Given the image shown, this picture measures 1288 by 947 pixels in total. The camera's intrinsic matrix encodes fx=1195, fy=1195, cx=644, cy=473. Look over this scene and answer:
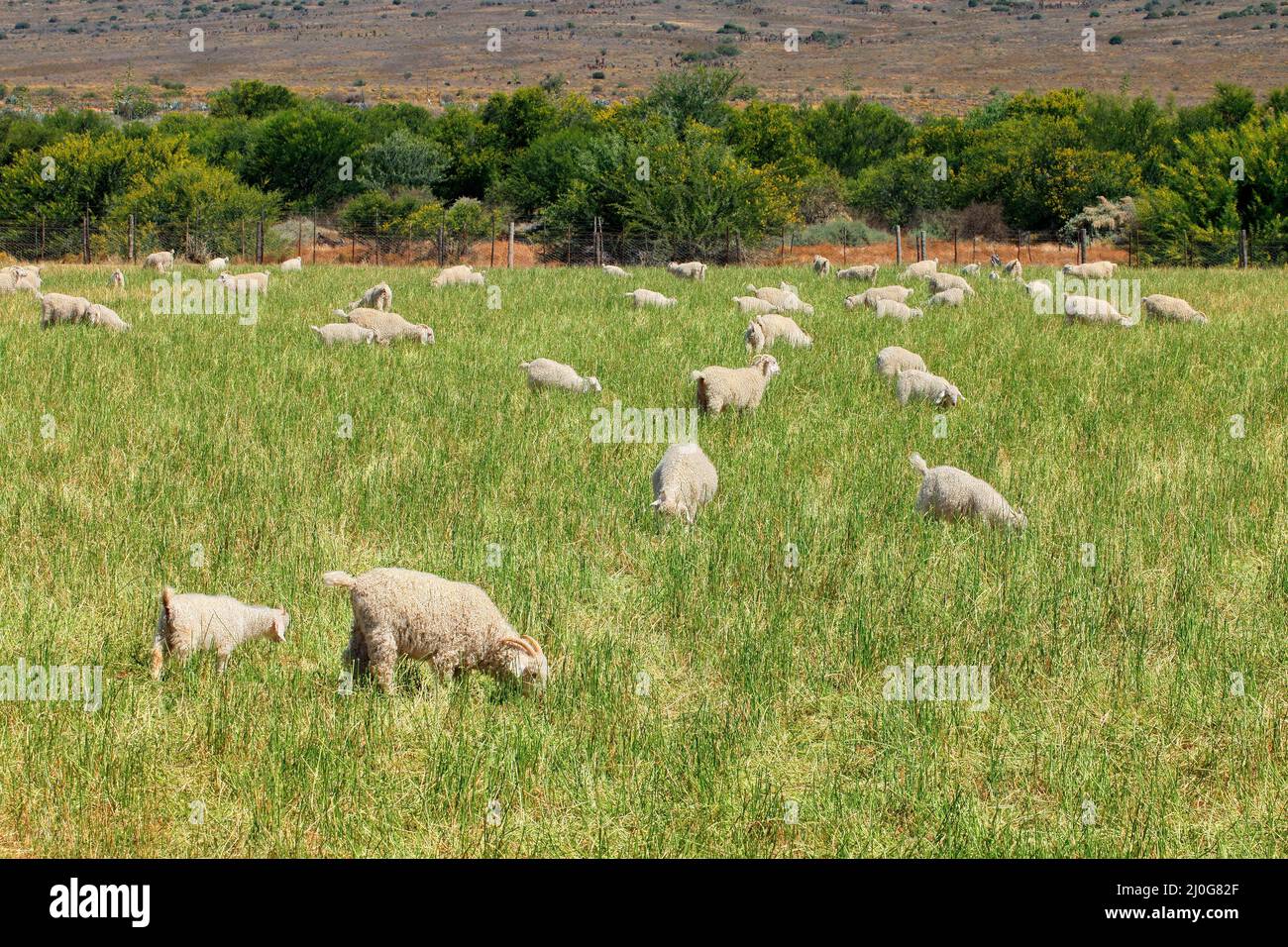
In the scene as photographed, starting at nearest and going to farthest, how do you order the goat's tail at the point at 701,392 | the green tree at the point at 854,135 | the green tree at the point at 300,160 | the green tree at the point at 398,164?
1. the goat's tail at the point at 701,392
2. the green tree at the point at 398,164
3. the green tree at the point at 300,160
4. the green tree at the point at 854,135

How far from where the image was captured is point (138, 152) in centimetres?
4941

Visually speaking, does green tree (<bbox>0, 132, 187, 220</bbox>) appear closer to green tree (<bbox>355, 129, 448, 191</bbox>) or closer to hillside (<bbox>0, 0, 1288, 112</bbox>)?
green tree (<bbox>355, 129, 448, 191</bbox>)

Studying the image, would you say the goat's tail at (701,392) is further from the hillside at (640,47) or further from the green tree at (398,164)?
the hillside at (640,47)

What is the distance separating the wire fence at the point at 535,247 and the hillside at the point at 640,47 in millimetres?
54572

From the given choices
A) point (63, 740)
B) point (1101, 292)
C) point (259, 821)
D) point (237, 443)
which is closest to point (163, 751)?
point (63, 740)

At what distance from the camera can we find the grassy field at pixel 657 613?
4.48 meters

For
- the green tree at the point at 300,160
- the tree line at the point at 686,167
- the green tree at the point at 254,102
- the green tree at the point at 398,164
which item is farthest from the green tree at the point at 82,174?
the green tree at the point at 254,102

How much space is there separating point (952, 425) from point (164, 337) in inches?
400

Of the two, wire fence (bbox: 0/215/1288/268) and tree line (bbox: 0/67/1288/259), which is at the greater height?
tree line (bbox: 0/67/1288/259)

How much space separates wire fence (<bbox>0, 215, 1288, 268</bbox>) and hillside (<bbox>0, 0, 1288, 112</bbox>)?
5457 centimetres

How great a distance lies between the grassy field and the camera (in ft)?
14.7

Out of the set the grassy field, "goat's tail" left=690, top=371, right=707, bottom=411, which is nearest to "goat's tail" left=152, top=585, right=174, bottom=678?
the grassy field

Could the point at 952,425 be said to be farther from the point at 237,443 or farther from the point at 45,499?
the point at 45,499

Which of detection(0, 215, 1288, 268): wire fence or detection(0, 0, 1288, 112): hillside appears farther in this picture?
detection(0, 0, 1288, 112): hillside
